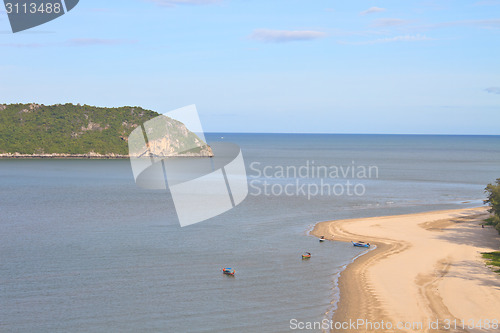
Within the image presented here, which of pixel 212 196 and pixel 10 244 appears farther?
pixel 212 196

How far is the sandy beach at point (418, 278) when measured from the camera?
34.5 m

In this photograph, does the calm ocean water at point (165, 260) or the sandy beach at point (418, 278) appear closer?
the sandy beach at point (418, 278)

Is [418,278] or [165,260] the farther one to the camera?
[165,260]

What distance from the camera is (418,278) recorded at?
44281 mm

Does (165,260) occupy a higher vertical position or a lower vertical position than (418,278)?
higher

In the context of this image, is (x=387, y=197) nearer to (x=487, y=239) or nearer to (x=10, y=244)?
(x=487, y=239)

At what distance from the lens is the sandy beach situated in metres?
34.5

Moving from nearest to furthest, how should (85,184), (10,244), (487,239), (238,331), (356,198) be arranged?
1. (238,331)
2. (10,244)
3. (487,239)
4. (356,198)
5. (85,184)

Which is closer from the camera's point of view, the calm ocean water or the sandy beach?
the sandy beach

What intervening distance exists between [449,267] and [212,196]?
57.5 metres

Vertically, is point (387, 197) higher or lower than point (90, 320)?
lower

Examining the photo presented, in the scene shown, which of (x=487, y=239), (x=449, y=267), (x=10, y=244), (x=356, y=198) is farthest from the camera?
(x=356, y=198)

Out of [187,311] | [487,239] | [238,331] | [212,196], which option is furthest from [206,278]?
[212,196]

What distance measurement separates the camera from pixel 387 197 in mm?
98938
